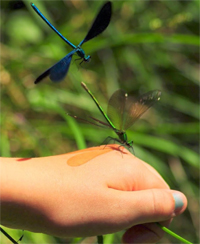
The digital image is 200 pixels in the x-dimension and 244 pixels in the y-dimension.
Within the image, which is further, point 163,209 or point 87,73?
point 87,73

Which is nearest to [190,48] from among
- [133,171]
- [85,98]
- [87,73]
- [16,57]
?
[87,73]

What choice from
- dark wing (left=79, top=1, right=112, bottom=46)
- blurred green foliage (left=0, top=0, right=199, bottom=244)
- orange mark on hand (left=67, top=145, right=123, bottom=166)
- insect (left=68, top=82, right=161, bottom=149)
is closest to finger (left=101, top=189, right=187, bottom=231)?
orange mark on hand (left=67, top=145, right=123, bottom=166)

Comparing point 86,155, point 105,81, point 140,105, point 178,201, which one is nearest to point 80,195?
point 86,155

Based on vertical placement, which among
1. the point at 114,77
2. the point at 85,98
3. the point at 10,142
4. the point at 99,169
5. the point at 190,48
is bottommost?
the point at 99,169

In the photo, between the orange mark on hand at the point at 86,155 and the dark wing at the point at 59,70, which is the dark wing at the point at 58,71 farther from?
the orange mark on hand at the point at 86,155

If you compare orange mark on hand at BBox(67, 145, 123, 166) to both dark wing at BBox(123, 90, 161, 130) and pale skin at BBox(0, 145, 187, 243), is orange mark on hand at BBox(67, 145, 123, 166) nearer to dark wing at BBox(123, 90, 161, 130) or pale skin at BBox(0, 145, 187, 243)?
pale skin at BBox(0, 145, 187, 243)

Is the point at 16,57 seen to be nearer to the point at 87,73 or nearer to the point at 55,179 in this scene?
the point at 87,73

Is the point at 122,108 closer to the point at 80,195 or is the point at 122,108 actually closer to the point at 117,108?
the point at 117,108
